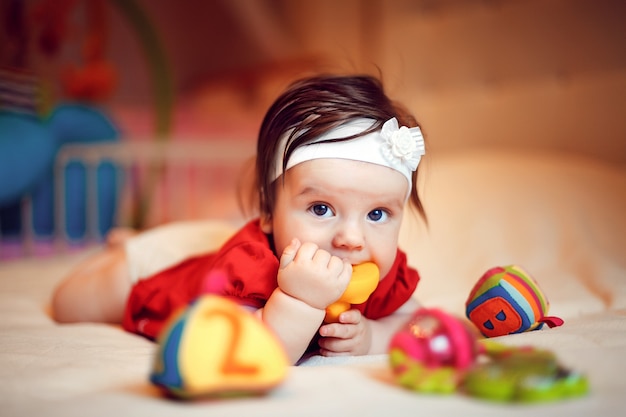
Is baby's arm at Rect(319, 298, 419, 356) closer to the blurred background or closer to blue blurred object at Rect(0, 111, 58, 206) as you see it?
the blurred background

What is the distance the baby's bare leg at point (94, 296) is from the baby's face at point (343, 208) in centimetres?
46

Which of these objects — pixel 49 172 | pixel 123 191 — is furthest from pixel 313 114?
pixel 123 191

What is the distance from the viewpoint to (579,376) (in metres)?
0.57

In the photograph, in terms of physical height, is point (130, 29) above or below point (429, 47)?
above

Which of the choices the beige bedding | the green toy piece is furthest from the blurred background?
the green toy piece

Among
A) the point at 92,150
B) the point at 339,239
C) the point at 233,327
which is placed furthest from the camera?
the point at 92,150

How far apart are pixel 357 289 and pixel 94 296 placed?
60 centimetres

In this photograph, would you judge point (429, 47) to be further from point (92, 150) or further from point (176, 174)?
point (92, 150)

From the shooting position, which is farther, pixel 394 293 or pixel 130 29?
pixel 130 29

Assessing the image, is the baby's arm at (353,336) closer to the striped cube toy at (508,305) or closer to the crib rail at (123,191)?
the striped cube toy at (508,305)

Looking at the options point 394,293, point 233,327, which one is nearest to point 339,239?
point 394,293

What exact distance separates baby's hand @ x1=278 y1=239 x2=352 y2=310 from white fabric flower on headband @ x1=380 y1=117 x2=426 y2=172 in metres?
0.18

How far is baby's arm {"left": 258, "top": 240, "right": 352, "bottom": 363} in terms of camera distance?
735mm

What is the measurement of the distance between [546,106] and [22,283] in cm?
174
